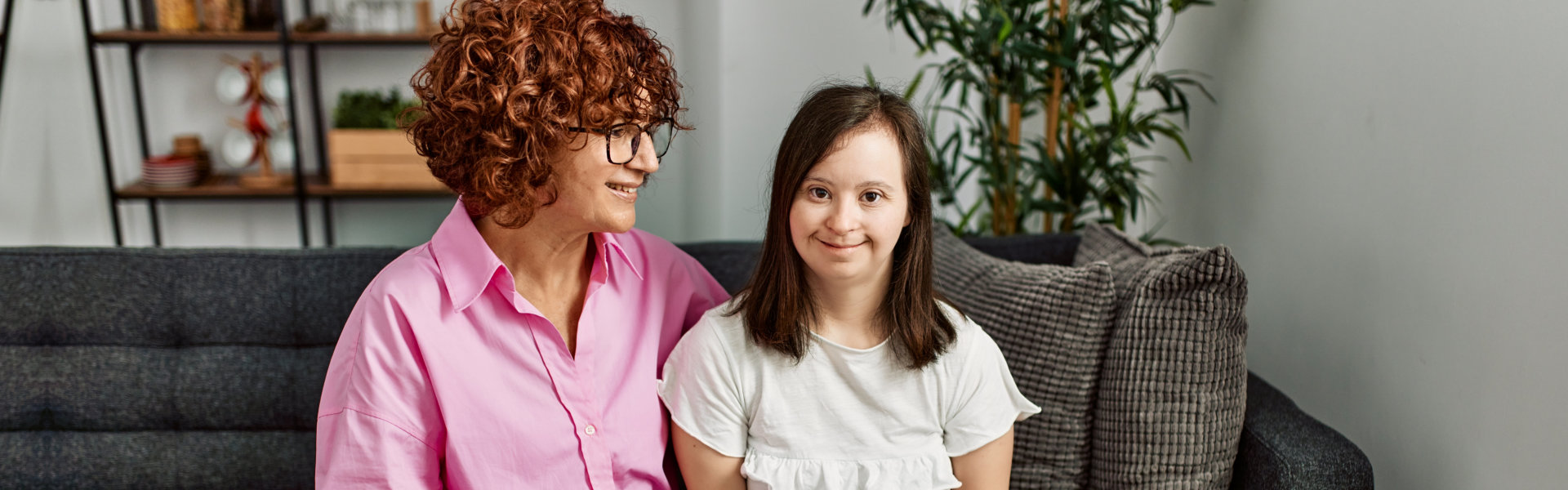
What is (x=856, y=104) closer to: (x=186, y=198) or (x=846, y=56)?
(x=846, y=56)

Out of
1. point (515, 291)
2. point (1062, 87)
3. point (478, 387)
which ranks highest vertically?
point (1062, 87)

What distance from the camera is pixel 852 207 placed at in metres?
1.02

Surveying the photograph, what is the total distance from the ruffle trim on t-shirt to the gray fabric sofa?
0.66 m

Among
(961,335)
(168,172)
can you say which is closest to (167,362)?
(961,335)

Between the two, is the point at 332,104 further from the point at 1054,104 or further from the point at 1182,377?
the point at 1182,377

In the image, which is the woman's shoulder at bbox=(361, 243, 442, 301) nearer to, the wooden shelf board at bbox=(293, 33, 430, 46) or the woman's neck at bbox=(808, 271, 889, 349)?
the woman's neck at bbox=(808, 271, 889, 349)

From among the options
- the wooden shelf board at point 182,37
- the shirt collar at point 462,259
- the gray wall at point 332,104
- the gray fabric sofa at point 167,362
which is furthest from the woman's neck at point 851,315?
the wooden shelf board at point 182,37

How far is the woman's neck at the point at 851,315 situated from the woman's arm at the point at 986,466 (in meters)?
0.19

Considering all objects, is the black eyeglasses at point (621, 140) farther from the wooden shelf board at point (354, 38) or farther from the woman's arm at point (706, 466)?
the wooden shelf board at point (354, 38)

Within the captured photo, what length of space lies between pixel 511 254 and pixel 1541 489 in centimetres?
128

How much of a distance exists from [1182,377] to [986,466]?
313 millimetres

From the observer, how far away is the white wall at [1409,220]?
Result: 1.09m

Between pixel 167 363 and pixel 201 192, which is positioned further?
pixel 201 192

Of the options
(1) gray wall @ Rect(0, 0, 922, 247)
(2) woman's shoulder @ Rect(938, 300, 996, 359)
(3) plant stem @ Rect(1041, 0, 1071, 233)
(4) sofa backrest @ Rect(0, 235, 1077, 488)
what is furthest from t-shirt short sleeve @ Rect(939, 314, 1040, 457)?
(1) gray wall @ Rect(0, 0, 922, 247)
